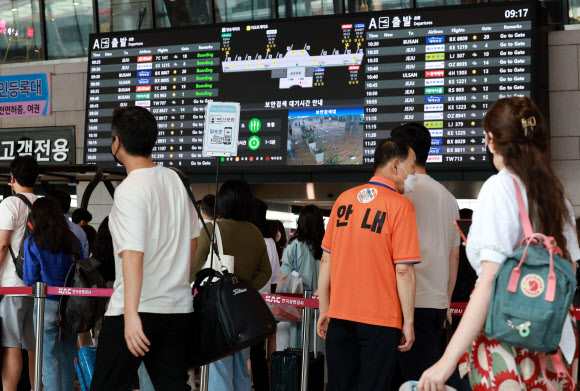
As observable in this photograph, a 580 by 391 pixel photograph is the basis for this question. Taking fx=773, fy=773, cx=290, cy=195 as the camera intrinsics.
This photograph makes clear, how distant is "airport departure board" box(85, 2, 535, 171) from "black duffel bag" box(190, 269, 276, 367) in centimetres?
473

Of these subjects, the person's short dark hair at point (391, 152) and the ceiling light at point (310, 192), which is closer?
the person's short dark hair at point (391, 152)

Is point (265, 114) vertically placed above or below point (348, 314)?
above

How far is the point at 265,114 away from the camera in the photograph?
27.1 ft

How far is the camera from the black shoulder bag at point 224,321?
124 inches

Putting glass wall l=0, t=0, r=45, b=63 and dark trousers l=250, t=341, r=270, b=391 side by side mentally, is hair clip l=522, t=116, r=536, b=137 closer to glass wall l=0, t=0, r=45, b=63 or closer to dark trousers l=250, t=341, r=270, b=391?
dark trousers l=250, t=341, r=270, b=391

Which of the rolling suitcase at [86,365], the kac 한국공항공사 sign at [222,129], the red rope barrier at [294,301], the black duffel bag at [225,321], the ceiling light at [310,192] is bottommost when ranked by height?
the rolling suitcase at [86,365]

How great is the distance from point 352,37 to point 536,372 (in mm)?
6254

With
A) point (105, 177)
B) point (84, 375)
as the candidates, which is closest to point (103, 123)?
point (105, 177)

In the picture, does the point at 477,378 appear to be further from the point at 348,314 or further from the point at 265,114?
the point at 265,114

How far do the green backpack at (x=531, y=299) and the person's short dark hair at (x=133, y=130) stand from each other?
5.40 feet

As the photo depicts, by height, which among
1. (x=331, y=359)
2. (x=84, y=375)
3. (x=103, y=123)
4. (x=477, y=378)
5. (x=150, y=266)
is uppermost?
(x=103, y=123)

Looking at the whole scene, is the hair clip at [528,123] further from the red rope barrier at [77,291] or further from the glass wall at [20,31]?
the glass wall at [20,31]

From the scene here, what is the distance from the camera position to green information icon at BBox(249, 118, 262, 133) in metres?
8.27

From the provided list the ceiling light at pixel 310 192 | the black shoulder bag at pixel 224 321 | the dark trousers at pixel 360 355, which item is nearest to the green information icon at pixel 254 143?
the ceiling light at pixel 310 192
